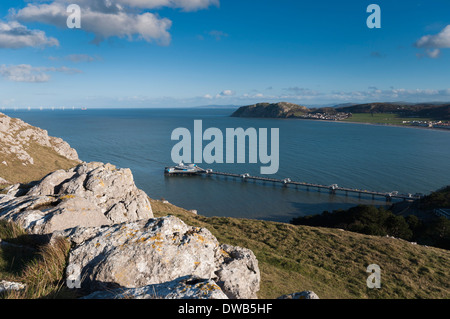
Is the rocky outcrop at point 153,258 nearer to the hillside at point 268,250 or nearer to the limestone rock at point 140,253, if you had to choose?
the limestone rock at point 140,253

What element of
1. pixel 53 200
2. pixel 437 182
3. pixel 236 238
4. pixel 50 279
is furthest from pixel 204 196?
pixel 437 182

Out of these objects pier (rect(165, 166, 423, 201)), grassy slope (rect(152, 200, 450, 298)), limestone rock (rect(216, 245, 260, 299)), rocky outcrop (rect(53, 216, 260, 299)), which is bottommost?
pier (rect(165, 166, 423, 201))

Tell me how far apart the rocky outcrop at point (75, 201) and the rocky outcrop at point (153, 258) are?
203 centimetres

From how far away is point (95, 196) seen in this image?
15.6 meters

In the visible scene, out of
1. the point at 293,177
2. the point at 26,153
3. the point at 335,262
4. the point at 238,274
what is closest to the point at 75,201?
the point at 238,274

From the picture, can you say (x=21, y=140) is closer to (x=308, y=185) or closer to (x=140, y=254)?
(x=140, y=254)

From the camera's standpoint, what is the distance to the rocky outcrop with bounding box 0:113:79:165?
47.5 m

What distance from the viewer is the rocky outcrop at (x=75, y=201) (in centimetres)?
955

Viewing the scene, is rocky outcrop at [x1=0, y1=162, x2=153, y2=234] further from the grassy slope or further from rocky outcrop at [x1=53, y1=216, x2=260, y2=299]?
the grassy slope

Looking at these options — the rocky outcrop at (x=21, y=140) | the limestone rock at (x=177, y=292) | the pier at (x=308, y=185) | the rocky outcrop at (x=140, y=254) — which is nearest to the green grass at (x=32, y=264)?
the rocky outcrop at (x=140, y=254)

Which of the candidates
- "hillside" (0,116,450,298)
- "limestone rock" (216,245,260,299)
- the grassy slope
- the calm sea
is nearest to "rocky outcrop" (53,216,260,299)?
"limestone rock" (216,245,260,299)

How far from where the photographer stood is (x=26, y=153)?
161 feet
